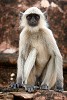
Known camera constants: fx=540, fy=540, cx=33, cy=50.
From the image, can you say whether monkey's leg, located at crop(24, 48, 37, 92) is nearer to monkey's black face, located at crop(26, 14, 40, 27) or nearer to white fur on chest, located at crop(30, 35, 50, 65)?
white fur on chest, located at crop(30, 35, 50, 65)

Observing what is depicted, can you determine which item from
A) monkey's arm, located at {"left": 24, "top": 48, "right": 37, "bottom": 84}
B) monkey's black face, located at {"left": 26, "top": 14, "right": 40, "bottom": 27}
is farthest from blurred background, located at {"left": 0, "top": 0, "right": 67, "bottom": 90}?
monkey's arm, located at {"left": 24, "top": 48, "right": 37, "bottom": 84}

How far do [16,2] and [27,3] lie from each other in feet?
0.90

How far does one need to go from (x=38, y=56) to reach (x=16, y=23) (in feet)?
13.2

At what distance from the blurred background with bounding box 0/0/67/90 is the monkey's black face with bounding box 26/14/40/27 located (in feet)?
9.95

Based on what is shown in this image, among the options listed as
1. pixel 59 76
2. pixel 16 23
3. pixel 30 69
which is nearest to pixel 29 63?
pixel 30 69

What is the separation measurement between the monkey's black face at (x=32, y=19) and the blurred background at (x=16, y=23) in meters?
3.03

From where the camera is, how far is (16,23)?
43.4 feet

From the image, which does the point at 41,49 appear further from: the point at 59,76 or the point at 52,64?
the point at 59,76

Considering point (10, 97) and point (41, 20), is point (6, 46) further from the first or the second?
→ point (10, 97)

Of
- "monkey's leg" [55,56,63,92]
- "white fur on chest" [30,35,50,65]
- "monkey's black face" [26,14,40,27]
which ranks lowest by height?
"monkey's leg" [55,56,63,92]

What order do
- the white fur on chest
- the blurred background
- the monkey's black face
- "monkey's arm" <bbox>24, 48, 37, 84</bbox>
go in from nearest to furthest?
"monkey's arm" <bbox>24, 48, 37, 84</bbox> < the white fur on chest < the monkey's black face < the blurred background

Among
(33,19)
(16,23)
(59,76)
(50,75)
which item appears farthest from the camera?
(16,23)

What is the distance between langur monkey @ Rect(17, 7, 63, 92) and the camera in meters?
9.09

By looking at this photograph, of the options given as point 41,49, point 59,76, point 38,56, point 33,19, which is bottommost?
point 59,76
